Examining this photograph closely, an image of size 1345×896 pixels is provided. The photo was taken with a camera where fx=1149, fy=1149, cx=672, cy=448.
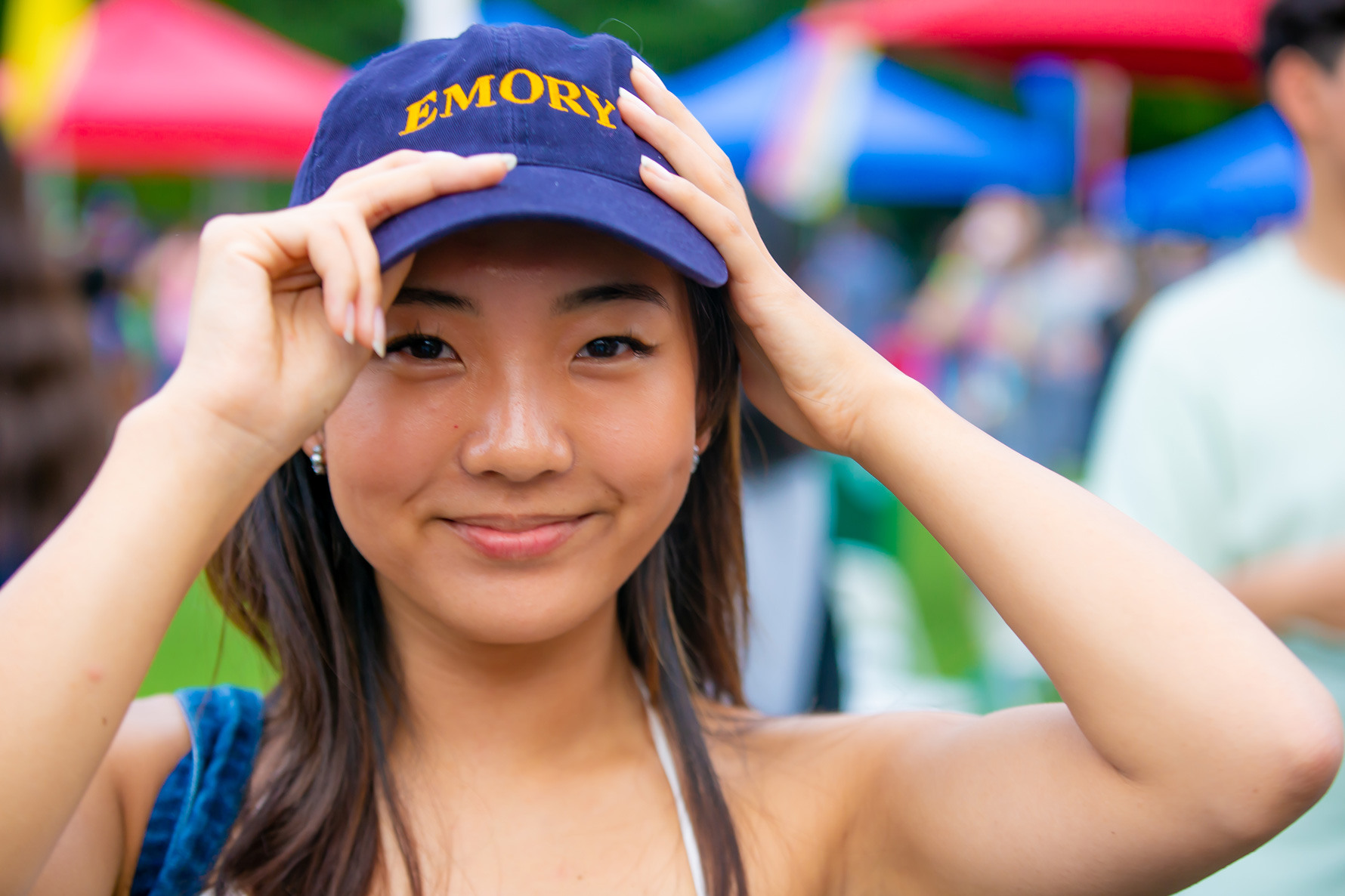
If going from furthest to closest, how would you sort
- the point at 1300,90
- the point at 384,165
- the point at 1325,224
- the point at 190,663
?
the point at 190,663 < the point at 1300,90 < the point at 1325,224 < the point at 384,165

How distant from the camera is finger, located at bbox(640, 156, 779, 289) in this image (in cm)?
152

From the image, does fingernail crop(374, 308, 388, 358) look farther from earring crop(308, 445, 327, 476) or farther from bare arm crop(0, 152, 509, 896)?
earring crop(308, 445, 327, 476)

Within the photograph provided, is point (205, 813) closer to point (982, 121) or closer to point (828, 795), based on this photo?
point (828, 795)

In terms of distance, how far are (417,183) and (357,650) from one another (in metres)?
0.85

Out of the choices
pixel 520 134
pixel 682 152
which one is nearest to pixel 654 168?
pixel 682 152

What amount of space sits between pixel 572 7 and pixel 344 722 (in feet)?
93.8

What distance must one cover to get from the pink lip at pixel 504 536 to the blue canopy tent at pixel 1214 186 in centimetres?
1573

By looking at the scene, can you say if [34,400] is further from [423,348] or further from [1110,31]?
[1110,31]

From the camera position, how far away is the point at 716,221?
155 cm

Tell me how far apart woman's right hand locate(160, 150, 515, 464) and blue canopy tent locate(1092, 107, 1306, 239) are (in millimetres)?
15842

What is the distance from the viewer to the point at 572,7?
28.0 meters

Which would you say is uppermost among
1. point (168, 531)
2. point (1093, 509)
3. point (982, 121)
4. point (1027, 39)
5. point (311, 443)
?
point (982, 121)

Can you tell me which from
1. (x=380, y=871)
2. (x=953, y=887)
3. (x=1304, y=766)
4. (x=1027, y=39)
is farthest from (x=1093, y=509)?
(x=1027, y=39)

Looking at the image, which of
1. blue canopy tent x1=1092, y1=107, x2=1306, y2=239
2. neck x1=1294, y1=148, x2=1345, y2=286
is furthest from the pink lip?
blue canopy tent x1=1092, y1=107, x2=1306, y2=239
